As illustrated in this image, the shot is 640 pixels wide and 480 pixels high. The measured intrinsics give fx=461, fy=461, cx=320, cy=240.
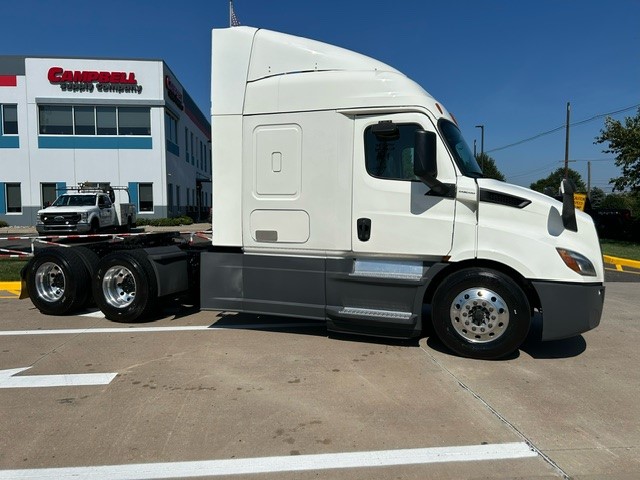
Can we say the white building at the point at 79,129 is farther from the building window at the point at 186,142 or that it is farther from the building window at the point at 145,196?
the building window at the point at 186,142

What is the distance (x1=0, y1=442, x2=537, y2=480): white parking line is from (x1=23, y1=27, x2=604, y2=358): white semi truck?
1933mm

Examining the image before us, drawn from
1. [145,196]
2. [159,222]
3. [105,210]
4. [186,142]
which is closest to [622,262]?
[105,210]

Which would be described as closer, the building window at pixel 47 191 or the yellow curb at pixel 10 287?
the yellow curb at pixel 10 287

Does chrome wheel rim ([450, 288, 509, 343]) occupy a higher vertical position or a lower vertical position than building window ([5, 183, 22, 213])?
lower

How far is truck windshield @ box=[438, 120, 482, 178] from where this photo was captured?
5.14m

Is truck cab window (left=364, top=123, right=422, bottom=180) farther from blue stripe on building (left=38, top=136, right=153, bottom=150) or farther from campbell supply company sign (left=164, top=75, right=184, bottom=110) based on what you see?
campbell supply company sign (left=164, top=75, right=184, bottom=110)

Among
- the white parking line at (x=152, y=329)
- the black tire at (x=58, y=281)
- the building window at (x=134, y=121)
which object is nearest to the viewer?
the white parking line at (x=152, y=329)

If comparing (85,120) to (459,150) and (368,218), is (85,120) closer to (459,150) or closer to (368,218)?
(368,218)

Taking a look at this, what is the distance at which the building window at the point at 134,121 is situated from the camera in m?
29.8

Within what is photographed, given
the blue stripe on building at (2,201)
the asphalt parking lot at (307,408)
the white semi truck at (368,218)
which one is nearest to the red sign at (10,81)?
the blue stripe on building at (2,201)

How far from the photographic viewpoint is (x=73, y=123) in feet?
96.1

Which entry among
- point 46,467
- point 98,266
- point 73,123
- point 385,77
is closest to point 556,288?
point 385,77

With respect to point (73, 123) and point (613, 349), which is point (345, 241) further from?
point (73, 123)

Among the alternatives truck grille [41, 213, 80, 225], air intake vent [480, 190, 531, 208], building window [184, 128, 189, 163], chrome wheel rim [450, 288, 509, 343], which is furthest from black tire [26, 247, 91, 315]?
building window [184, 128, 189, 163]
